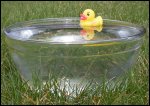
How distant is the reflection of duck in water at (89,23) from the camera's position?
1598 mm

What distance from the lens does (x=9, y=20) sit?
2.80 metres

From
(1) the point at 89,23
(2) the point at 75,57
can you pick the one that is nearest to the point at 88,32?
(1) the point at 89,23

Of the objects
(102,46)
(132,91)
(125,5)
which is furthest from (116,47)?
(125,5)

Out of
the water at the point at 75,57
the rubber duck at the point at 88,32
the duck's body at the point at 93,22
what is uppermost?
the duck's body at the point at 93,22

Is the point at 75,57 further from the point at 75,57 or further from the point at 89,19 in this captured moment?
the point at 89,19

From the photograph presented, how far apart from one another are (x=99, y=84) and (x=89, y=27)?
313 mm

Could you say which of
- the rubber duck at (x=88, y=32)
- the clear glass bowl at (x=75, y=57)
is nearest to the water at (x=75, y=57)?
the clear glass bowl at (x=75, y=57)

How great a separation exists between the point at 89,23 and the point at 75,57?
27 cm

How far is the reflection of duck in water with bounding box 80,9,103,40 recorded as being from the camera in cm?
160

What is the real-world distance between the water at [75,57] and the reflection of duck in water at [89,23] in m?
0.19

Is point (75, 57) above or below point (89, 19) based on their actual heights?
below

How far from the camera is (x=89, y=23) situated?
162 centimetres

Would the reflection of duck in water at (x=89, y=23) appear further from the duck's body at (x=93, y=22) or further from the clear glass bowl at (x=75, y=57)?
the clear glass bowl at (x=75, y=57)

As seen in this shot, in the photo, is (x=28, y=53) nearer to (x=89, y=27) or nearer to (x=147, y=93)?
(x=89, y=27)
